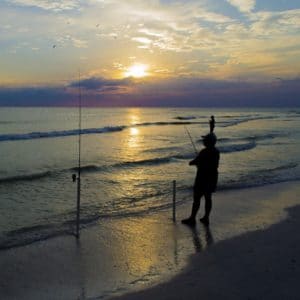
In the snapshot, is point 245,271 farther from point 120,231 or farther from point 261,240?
point 120,231

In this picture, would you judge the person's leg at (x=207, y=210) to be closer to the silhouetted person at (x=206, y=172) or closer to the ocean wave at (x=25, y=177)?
the silhouetted person at (x=206, y=172)

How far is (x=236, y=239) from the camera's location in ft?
22.9

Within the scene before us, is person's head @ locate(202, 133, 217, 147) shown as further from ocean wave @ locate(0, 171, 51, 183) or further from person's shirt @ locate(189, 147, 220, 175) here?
ocean wave @ locate(0, 171, 51, 183)

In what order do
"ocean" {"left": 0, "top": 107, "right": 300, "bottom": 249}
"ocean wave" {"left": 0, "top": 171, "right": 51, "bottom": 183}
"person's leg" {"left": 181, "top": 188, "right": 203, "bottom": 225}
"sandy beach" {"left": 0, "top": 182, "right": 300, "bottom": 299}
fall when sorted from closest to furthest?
"sandy beach" {"left": 0, "top": 182, "right": 300, "bottom": 299}
"person's leg" {"left": 181, "top": 188, "right": 203, "bottom": 225}
"ocean" {"left": 0, "top": 107, "right": 300, "bottom": 249}
"ocean wave" {"left": 0, "top": 171, "right": 51, "bottom": 183}

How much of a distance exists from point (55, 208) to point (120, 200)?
1.80 meters

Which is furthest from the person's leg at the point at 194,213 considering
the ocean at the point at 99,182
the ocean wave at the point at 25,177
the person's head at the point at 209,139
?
the ocean wave at the point at 25,177

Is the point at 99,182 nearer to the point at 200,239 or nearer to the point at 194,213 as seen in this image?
the point at 194,213

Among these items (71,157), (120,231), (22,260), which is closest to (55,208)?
(120,231)

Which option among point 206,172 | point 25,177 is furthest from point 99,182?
point 206,172

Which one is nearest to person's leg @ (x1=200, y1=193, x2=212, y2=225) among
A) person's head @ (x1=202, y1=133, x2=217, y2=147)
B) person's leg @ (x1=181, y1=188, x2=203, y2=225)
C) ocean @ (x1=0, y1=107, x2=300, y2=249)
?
person's leg @ (x1=181, y1=188, x2=203, y2=225)

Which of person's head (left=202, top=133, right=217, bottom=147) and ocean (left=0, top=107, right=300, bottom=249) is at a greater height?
person's head (left=202, top=133, right=217, bottom=147)

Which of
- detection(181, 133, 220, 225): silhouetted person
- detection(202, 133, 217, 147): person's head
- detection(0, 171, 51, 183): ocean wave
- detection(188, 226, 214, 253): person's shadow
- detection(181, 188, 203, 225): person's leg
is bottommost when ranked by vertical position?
detection(0, 171, 51, 183): ocean wave

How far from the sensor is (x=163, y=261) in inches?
234

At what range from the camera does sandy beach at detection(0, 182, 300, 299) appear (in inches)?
191
